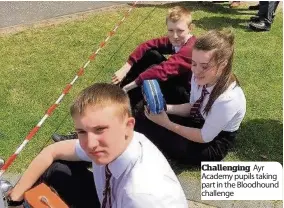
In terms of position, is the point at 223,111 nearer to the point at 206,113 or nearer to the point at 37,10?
the point at 206,113

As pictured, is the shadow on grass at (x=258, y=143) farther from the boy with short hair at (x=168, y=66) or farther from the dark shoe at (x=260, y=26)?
the dark shoe at (x=260, y=26)

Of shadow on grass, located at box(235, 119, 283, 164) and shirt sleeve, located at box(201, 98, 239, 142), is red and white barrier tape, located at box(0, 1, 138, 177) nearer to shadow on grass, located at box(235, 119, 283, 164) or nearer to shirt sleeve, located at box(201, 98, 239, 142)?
shirt sleeve, located at box(201, 98, 239, 142)

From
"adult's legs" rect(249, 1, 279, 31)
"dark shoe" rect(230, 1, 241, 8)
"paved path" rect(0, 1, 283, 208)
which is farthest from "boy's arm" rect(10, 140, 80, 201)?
"dark shoe" rect(230, 1, 241, 8)

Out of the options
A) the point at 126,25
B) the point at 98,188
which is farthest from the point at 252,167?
the point at 126,25

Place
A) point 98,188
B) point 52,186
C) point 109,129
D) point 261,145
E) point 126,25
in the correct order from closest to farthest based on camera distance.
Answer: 1. point 109,129
2. point 98,188
3. point 52,186
4. point 261,145
5. point 126,25

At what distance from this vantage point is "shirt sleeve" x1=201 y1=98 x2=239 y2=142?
345cm

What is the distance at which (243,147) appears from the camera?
14.2ft

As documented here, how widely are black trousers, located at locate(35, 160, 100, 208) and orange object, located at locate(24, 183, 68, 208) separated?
0.93 feet

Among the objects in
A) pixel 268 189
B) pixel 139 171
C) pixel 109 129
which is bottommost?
pixel 268 189

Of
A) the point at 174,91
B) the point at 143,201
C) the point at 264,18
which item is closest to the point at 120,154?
the point at 143,201

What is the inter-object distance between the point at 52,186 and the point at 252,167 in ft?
6.34

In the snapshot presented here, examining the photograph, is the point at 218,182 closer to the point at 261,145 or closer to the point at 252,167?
the point at 252,167

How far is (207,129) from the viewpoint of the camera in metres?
3.52
